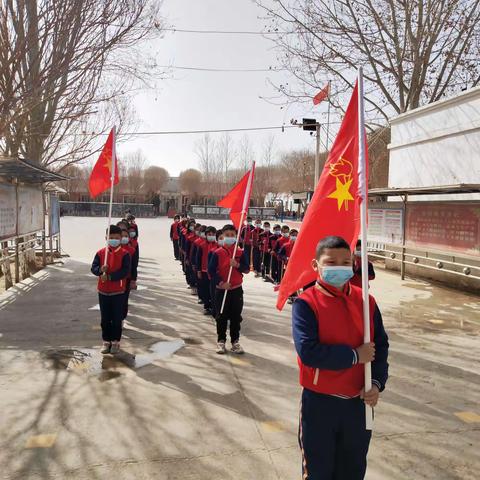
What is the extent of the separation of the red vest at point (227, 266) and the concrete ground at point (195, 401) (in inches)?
37.6

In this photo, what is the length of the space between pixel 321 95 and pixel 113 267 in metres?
14.3

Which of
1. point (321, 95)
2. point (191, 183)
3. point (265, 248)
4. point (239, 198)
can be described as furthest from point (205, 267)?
point (191, 183)

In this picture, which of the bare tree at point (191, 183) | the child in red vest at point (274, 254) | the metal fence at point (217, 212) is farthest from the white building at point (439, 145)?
the bare tree at point (191, 183)

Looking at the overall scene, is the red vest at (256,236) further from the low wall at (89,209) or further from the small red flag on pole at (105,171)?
the low wall at (89,209)

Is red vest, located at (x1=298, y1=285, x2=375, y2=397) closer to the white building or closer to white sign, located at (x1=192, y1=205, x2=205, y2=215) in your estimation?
the white building

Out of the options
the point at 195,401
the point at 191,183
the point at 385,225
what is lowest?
the point at 195,401

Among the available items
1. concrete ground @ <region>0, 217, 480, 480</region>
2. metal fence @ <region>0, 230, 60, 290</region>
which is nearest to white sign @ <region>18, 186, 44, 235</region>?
metal fence @ <region>0, 230, 60, 290</region>

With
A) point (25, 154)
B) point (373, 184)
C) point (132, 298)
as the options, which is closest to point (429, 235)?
point (132, 298)

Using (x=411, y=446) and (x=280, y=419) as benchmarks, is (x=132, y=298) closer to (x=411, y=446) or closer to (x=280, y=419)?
(x=280, y=419)

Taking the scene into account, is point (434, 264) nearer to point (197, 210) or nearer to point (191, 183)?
point (197, 210)

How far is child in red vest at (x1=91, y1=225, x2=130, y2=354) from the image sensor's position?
18.4ft

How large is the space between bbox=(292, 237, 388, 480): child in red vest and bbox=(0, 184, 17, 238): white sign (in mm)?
8469

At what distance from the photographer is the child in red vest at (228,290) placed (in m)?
5.86

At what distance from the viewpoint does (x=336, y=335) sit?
2.35 meters
